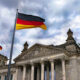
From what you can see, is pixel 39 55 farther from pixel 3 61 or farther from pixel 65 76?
pixel 3 61

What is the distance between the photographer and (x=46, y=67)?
123ft

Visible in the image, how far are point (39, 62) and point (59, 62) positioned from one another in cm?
476

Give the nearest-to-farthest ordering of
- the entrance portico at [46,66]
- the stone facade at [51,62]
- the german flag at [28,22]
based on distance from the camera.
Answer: the german flag at [28,22]
the entrance portico at [46,66]
the stone facade at [51,62]

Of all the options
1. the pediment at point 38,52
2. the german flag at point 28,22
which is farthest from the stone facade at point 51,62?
the german flag at point 28,22

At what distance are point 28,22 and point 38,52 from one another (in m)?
20.4

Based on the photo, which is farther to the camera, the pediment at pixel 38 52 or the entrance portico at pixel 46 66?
the pediment at pixel 38 52

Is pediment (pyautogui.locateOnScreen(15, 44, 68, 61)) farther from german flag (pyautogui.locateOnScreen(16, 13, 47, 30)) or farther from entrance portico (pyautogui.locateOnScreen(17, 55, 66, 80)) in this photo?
german flag (pyautogui.locateOnScreen(16, 13, 47, 30))

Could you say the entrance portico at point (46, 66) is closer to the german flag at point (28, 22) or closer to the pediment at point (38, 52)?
the pediment at point (38, 52)

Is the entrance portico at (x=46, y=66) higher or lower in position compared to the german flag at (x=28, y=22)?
lower

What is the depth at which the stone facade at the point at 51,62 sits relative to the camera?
106 feet

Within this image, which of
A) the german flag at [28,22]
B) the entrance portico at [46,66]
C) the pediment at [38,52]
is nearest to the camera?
the german flag at [28,22]

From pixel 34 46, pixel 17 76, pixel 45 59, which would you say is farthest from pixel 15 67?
pixel 45 59

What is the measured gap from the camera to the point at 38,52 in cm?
3678

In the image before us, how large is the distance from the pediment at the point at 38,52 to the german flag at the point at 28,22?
16.5 meters
